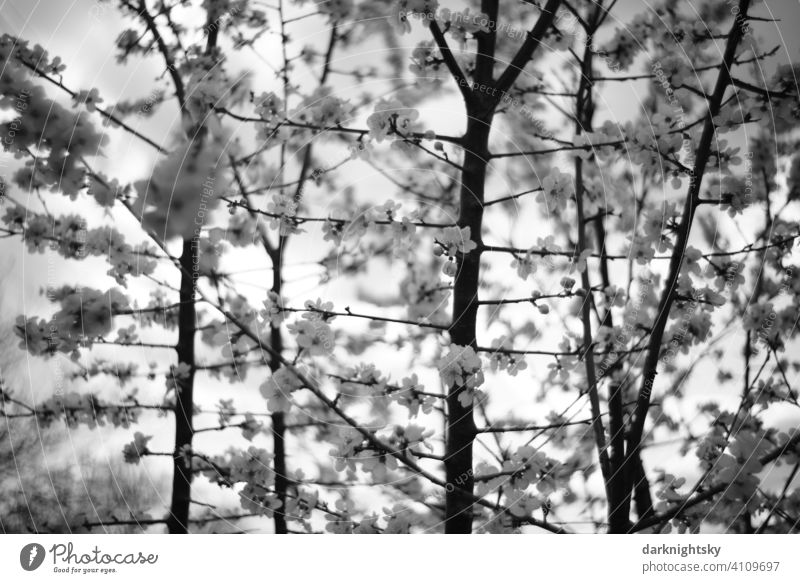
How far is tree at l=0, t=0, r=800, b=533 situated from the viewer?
2.21 ft

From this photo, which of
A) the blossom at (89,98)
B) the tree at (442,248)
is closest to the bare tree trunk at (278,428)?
the tree at (442,248)

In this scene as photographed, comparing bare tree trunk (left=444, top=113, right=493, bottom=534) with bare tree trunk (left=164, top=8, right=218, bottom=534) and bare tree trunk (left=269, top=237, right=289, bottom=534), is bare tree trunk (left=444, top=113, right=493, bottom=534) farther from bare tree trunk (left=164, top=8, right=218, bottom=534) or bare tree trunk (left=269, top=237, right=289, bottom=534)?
bare tree trunk (left=164, top=8, right=218, bottom=534)

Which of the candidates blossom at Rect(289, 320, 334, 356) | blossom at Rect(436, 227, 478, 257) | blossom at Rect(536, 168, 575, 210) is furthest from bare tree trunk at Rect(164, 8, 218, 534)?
blossom at Rect(536, 168, 575, 210)

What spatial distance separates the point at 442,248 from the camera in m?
0.67

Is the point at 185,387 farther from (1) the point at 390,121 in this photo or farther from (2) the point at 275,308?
(1) the point at 390,121

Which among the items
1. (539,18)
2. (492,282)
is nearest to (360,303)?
(492,282)

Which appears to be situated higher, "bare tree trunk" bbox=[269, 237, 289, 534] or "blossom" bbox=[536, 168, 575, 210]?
"blossom" bbox=[536, 168, 575, 210]

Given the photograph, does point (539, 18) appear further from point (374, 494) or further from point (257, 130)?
point (374, 494)

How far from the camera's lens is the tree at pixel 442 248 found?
2.21 feet

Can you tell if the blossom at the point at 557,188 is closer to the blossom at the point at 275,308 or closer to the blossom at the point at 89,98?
the blossom at the point at 275,308

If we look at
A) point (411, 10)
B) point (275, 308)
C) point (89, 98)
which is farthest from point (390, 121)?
point (89, 98)

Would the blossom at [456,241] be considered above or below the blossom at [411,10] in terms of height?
below

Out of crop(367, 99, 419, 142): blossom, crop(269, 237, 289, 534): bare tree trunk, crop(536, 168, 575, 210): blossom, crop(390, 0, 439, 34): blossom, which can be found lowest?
crop(269, 237, 289, 534): bare tree trunk

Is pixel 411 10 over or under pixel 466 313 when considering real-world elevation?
over
